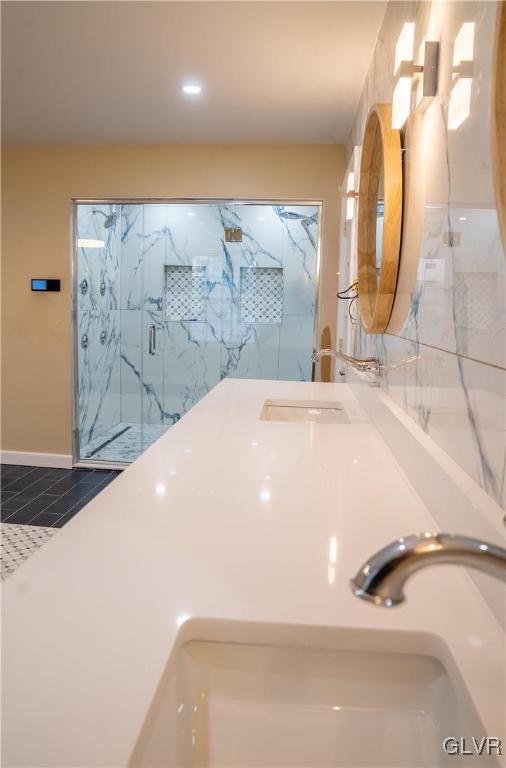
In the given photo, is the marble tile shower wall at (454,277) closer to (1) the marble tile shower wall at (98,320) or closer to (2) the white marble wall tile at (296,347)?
(2) the white marble wall tile at (296,347)

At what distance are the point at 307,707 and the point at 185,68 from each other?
277cm

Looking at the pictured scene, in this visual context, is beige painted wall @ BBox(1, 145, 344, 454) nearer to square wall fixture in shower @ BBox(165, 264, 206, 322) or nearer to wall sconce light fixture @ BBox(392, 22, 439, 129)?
square wall fixture in shower @ BBox(165, 264, 206, 322)

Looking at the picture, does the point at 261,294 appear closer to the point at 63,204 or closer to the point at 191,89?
the point at 63,204

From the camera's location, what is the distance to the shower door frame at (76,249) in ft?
13.0

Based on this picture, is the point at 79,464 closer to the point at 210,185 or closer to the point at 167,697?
the point at 210,185

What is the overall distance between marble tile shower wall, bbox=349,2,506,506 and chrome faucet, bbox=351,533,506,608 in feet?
1.35

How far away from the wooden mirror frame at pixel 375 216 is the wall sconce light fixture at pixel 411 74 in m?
0.09

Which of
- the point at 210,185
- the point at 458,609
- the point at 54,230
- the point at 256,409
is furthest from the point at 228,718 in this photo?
the point at 54,230

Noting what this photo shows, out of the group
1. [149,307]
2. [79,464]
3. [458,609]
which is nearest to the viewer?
[458,609]

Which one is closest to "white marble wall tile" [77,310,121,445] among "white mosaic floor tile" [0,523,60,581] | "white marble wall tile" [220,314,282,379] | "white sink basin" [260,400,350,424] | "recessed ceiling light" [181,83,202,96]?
"white marble wall tile" [220,314,282,379]

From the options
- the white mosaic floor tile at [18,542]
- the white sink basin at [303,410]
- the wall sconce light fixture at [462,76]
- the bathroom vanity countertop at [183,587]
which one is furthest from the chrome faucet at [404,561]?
the white mosaic floor tile at [18,542]

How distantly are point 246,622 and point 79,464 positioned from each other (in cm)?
396

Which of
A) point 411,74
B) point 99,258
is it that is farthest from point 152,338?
point 411,74

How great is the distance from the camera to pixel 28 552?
2.79 metres
